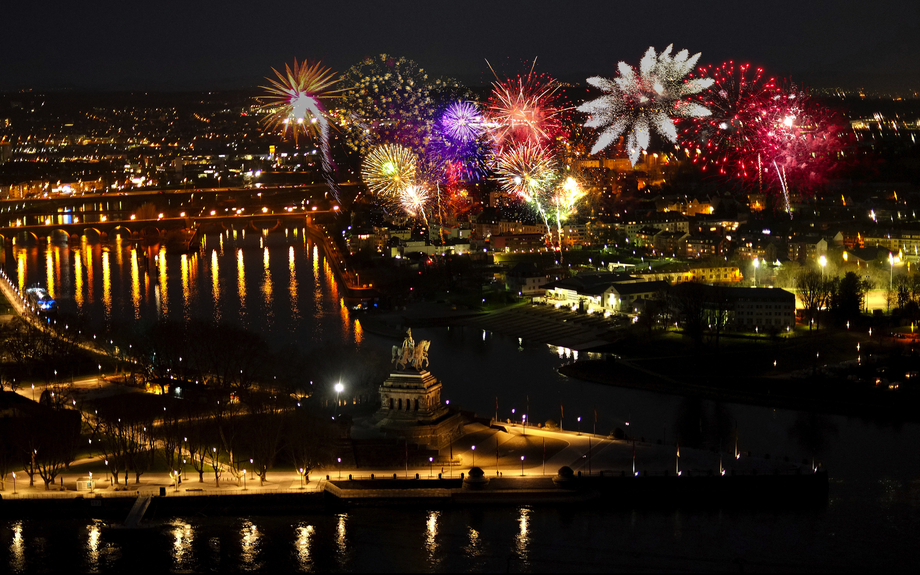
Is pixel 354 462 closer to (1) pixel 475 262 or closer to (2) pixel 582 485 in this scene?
(2) pixel 582 485

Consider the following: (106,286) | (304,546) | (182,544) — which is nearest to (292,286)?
(106,286)

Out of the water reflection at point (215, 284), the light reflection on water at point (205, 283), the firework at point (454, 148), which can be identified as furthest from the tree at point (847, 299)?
the water reflection at point (215, 284)

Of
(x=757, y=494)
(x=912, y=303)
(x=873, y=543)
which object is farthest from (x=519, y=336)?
(x=873, y=543)

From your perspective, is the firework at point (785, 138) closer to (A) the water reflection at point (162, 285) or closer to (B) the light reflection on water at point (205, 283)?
(B) the light reflection on water at point (205, 283)

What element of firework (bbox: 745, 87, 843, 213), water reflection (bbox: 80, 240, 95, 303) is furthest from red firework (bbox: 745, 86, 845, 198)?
water reflection (bbox: 80, 240, 95, 303)

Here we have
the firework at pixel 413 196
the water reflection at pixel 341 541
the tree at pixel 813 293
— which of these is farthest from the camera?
the firework at pixel 413 196

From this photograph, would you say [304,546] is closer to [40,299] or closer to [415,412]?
[415,412]
